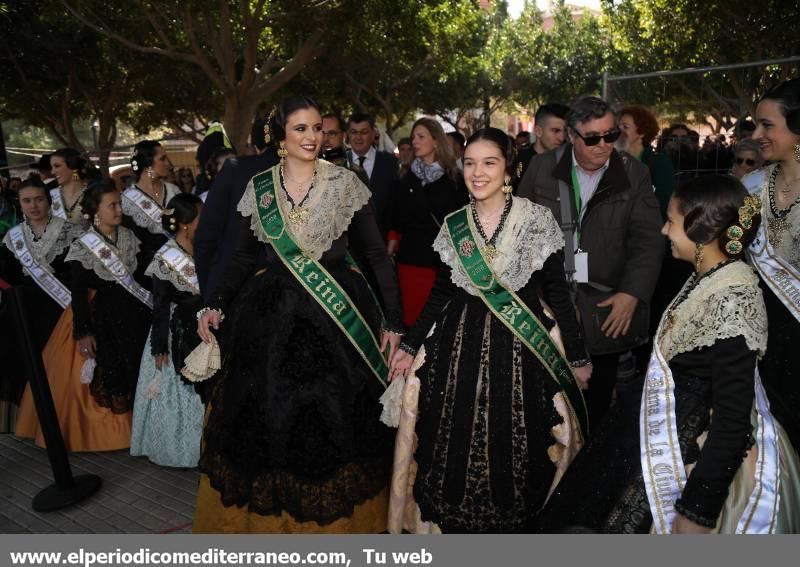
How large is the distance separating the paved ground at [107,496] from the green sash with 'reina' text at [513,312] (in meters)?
1.99

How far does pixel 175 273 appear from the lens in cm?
405

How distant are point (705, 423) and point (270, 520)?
1.78 meters

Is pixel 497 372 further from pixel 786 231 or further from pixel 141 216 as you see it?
pixel 141 216

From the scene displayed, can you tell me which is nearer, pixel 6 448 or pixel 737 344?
pixel 737 344

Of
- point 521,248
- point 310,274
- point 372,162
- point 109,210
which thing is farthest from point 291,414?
point 372,162

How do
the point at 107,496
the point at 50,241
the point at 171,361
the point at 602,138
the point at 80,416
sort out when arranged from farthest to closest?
the point at 50,241
the point at 80,416
the point at 171,361
the point at 107,496
the point at 602,138

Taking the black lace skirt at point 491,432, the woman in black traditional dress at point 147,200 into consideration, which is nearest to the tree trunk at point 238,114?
the woman in black traditional dress at point 147,200

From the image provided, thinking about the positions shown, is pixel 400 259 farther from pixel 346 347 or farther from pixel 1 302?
pixel 1 302

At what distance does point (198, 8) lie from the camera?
10.6 metres

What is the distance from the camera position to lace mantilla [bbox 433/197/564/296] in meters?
2.78

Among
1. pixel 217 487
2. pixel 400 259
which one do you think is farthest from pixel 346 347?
pixel 400 259

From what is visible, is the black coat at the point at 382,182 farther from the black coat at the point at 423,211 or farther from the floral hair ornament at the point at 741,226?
the floral hair ornament at the point at 741,226

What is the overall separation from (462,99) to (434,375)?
95.0ft

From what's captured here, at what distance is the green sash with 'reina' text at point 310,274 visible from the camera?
298cm
